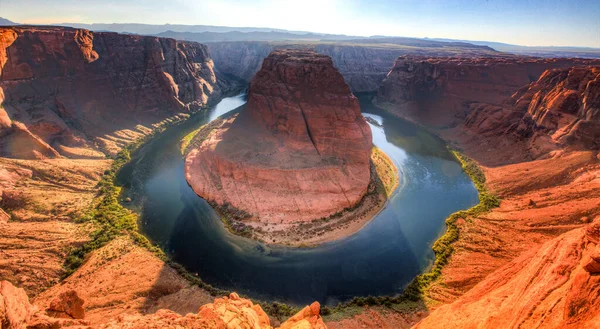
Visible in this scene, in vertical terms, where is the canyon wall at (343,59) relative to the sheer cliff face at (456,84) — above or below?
above

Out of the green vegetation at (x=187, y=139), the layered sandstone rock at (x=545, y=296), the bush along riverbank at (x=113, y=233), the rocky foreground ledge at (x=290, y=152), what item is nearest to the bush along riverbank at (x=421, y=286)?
the bush along riverbank at (x=113, y=233)

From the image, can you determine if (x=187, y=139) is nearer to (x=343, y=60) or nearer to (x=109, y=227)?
(x=109, y=227)

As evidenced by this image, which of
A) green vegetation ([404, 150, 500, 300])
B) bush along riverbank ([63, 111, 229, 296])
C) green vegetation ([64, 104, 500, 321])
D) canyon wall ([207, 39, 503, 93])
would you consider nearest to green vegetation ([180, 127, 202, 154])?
green vegetation ([64, 104, 500, 321])

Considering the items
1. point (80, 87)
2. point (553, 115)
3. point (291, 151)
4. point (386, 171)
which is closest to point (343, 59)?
point (553, 115)

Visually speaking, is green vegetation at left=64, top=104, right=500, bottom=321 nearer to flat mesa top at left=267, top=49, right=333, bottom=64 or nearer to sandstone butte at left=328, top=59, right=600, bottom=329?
sandstone butte at left=328, top=59, right=600, bottom=329

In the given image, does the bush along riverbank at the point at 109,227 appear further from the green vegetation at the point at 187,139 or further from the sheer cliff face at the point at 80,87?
the green vegetation at the point at 187,139

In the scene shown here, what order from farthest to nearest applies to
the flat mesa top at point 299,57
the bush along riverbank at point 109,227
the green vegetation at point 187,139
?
the green vegetation at point 187,139, the flat mesa top at point 299,57, the bush along riverbank at point 109,227

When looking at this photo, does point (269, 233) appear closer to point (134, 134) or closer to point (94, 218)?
point (94, 218)
